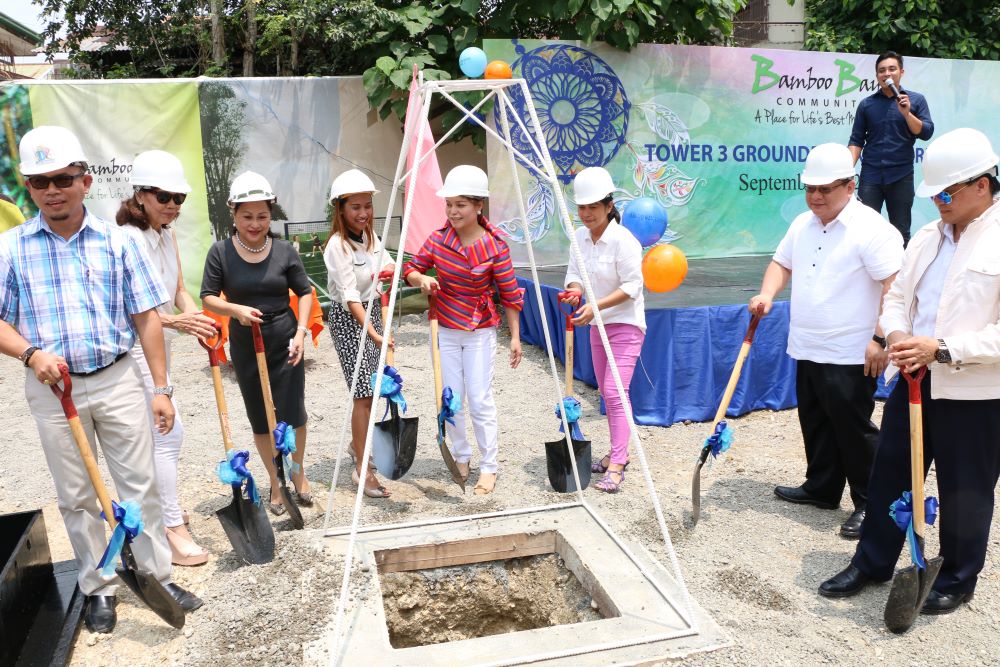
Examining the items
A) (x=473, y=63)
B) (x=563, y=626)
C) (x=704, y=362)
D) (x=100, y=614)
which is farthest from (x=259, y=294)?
(x=473, y=63)

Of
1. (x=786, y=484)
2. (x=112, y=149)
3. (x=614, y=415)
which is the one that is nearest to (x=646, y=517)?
(x=614, y=415)

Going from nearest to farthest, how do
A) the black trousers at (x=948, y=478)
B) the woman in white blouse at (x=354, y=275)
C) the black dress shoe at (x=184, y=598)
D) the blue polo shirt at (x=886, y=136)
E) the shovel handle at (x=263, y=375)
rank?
the black trousers at (x=948, y=478) < the black dress shoe at (x=184, y=598) < the shovel handle at (x=263, y=375) < the woman in white blouse at (x=354, y=275) < the blue polo shirt at (x=886, y=136)

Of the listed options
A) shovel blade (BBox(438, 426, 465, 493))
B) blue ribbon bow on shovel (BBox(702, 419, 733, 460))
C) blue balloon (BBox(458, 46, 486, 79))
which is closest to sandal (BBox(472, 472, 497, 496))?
shovel blade (BBox(438, 426, 465, 493))

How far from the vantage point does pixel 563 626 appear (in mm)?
3043

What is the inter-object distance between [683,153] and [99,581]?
295 inches

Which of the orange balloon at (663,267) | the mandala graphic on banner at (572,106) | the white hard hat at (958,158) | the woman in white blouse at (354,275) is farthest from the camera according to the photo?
the mandala graphic on banner at (572,106)

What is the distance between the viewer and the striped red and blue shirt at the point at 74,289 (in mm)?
2832

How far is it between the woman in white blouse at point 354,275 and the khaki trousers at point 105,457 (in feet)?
3.63

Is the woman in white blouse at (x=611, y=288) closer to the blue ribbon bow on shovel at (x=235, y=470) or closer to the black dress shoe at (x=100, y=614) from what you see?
the blue ribbon bow on shovel at (x=235, y=470)

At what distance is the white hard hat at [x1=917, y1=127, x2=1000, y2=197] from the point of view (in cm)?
272

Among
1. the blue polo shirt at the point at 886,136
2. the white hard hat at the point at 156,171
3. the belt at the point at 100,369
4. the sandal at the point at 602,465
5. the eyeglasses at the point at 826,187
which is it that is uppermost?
the blue polo shirt at the point at 886,136

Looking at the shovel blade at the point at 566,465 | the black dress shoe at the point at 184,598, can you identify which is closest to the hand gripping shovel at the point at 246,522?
the black dress shoe at the point at 184,598

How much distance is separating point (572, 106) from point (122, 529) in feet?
21.5

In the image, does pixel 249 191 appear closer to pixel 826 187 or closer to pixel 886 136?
pixel 826 187
